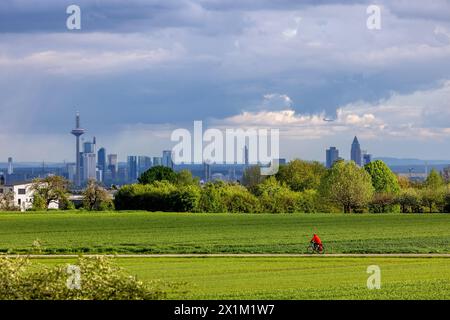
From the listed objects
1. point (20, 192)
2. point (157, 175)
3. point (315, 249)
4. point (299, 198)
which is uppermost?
point (157, 175)

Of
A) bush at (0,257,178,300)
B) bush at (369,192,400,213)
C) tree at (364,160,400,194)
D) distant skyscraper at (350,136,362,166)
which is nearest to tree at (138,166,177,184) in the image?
tree at (364,160,400,194)

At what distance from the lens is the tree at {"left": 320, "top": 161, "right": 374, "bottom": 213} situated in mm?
132750

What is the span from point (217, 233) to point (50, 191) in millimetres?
75498

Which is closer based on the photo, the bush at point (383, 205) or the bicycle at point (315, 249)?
the bicycle at point (315, 249)

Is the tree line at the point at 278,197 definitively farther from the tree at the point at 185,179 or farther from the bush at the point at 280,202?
the tree at the point at 185,179

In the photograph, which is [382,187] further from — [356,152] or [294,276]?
[294,276]

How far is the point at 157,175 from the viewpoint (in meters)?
160

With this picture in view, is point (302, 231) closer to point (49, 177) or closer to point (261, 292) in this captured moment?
point (261, 292)

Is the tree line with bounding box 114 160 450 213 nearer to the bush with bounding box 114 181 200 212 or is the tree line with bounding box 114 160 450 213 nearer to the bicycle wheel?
the bush with bounding box 114 181 200 212

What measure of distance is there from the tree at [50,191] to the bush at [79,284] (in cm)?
12085

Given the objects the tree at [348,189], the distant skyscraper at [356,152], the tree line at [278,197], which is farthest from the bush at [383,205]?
the distant skyscraper at [356,152]

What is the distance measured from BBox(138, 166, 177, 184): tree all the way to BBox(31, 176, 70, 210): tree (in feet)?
47.3

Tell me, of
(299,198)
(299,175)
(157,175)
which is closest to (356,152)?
(299,175)

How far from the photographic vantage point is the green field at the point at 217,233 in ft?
187
